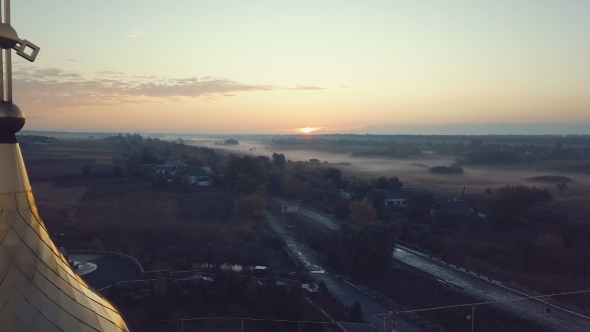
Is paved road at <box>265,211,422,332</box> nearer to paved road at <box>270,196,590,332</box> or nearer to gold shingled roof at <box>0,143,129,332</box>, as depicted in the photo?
paved road at <box>270,196,590,332</box>

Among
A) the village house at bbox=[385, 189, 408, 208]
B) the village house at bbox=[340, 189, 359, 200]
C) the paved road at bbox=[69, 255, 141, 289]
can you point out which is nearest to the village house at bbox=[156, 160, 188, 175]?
the village house at bbox=[340, 189, 359, 200]

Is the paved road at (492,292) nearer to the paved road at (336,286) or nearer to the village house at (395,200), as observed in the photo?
the paved road at (336,286)

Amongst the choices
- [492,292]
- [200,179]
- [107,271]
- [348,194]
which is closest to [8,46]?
[107,271]

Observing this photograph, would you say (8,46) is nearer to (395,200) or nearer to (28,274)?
(28,274)

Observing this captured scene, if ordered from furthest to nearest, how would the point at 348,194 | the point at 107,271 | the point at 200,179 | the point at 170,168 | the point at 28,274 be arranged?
the point at 170,168
the point at 200,179
the point at 348,194
the point at 107,271
the point at 28,274

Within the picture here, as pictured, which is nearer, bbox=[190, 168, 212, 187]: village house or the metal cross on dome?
the metal cross on dome

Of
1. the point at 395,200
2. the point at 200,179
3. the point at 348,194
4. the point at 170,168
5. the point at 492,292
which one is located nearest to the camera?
the point at 492,292

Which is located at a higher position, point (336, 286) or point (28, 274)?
point (28, 274)

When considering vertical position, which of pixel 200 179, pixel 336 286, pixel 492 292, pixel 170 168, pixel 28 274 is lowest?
pixel 336 286
